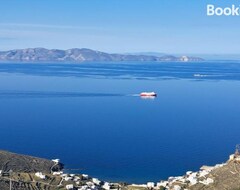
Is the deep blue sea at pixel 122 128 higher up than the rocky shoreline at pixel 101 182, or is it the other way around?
the deep blue sea at pixel 122 128

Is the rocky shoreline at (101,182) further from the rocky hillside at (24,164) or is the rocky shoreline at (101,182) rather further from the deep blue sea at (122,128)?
the deep blue sea at (122,128)

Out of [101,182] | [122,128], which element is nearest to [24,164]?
[101,182]

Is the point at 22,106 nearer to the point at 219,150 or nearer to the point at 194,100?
the point at 194,100

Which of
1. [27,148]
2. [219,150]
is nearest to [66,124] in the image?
[27,148]

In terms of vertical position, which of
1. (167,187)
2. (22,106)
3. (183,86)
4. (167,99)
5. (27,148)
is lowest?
(167,187)

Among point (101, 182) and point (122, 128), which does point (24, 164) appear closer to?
point (101, 182)

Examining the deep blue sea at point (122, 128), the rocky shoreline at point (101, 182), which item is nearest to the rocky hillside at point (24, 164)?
the rocky shoreline at point (101, 182)

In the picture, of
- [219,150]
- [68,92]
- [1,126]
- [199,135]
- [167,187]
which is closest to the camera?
[167,187]

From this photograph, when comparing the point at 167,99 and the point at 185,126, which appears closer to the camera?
the point at 185,126

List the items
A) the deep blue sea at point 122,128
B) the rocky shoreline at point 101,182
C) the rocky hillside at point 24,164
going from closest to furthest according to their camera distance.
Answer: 1. the rocky shoreline at point 101,182
2. the rocky hillside at point 24,164
3. the deep blue sea at point 122,128
